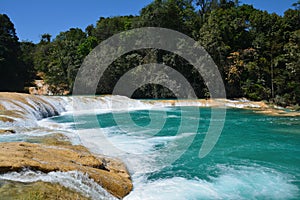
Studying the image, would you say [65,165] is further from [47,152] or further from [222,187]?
[222,187]

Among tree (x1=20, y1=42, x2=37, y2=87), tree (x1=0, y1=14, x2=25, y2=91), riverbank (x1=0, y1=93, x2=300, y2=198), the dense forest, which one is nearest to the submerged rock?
riverbank (x1=0, y1=93, x2=300, y2=198)

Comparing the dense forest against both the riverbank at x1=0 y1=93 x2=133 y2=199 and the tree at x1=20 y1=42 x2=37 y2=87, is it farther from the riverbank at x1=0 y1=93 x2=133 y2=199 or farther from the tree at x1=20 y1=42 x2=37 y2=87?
the riverbank at x1=0 y1=93 x2=133 y2=199

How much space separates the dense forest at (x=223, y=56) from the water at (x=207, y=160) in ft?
45.3

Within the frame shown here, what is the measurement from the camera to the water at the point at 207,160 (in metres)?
5.05

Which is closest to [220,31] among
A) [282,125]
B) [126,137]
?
[282,125]

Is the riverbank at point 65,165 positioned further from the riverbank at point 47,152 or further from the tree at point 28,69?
the tree at point 28,69

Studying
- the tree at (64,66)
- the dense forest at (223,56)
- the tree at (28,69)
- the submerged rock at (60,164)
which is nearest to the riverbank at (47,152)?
the submerged rock at (60,164)

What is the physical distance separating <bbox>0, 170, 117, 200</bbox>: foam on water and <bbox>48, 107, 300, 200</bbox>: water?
690 mm

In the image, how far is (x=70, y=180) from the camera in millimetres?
4082

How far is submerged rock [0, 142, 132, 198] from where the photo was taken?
159 inches

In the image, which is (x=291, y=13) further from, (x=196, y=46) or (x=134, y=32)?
(x=134, y=32)

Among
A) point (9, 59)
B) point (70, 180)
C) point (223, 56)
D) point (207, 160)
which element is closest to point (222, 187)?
point (207, 160)

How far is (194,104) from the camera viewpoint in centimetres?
2306

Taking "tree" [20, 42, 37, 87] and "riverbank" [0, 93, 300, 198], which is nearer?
"riverbank" [0, 93, 300, 198]
